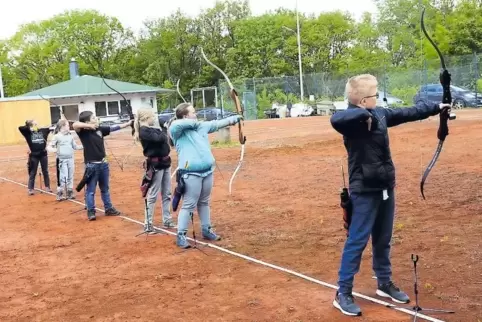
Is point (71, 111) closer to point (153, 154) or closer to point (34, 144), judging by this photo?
point (34, 144)

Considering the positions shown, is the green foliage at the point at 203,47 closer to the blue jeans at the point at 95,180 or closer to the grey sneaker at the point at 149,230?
the blue jeans at the point at 95,180

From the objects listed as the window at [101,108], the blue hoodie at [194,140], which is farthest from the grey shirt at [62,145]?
the window at [101,108]

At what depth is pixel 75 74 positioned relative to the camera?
47969mm

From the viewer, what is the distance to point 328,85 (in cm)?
3959

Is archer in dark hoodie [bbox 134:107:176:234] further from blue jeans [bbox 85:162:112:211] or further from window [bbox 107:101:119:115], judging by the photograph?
window [bbox 107:101:119:115]

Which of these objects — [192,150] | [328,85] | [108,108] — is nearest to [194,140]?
[192,150]

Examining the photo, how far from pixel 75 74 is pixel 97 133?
135 ft

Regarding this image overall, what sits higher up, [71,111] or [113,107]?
[113,107]

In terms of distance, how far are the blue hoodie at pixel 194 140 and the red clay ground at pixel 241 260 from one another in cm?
97

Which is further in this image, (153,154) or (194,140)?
(153,154)

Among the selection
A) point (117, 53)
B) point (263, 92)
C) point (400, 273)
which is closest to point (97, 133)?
point (400, 273)

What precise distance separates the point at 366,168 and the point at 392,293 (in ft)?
3.46

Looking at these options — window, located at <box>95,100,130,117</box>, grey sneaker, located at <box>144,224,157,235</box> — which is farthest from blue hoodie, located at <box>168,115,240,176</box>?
window, located at <box>95,100,130,117</box>

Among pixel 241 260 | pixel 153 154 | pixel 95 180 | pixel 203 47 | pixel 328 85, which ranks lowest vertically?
pixel 241 260
